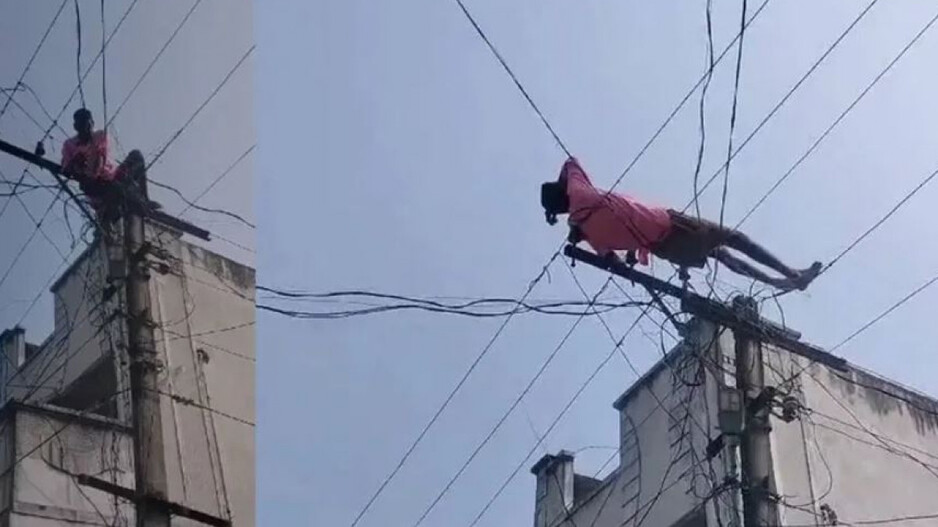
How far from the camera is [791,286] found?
14.5 feet

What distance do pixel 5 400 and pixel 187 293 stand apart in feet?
Result: 1.63

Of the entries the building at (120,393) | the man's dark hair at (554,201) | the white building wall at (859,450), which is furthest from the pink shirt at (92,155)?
the white building wall at (859,450)

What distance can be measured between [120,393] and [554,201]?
1.11 meters

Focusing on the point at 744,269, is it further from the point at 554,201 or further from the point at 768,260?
the point at 554,201

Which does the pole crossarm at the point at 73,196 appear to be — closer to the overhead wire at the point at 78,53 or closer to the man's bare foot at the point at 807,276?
the overhead wire at the point at 78,53

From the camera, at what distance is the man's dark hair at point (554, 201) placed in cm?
383

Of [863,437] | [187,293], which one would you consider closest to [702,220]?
[187,293]

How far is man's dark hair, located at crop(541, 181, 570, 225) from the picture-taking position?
3.83 meters

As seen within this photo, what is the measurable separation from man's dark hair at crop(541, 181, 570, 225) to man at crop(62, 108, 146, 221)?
105 centimetres

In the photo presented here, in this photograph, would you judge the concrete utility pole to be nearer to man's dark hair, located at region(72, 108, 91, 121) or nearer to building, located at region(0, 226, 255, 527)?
building, located at region(0, 226, 255, 527)

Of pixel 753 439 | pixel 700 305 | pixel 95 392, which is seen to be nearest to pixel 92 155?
pixel 95 392

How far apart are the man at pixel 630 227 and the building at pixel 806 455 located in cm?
187

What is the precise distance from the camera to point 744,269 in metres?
4.30

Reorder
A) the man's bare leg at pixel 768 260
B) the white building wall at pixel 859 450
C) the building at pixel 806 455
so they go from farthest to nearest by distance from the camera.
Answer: the white building wall at pixel 859 450
the building at pixel 806 455
the man's bare leg at pixel 768 260
